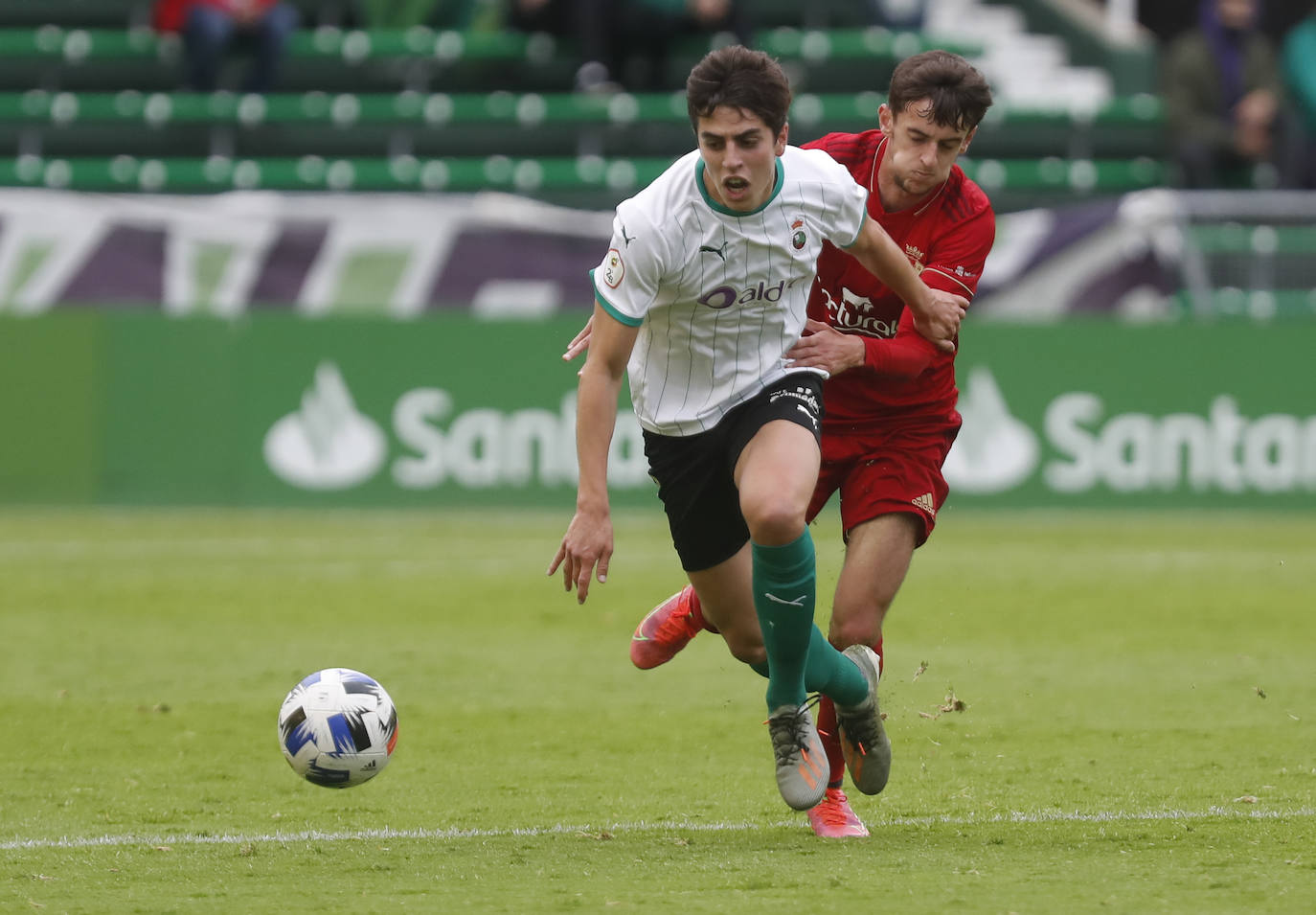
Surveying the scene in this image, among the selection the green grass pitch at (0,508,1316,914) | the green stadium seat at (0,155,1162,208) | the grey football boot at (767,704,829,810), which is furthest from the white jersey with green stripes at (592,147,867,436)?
the green stadium seat at (0,155,1162,208)

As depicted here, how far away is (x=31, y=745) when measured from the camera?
701cm

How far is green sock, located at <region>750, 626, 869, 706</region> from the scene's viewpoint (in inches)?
216

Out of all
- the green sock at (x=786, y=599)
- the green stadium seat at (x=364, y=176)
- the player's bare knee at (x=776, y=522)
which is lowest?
the green stadium seat at (x=364, y=176)

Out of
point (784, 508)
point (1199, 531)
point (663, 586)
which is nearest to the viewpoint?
point (784, 508)

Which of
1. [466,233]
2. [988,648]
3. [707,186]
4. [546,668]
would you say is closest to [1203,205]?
[466,233]

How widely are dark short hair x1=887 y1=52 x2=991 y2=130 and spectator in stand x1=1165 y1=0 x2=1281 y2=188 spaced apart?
42.1ft

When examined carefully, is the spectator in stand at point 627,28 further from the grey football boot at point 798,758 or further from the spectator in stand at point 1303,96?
the grey football boot at point 798,758

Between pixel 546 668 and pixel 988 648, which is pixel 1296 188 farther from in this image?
pixel 546 668

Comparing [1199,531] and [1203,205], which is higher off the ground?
[1203,205]

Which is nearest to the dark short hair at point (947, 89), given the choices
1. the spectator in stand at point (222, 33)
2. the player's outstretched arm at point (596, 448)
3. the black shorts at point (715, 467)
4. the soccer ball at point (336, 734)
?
the black shorts at point (715, 467)

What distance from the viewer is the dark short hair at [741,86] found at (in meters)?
5.14

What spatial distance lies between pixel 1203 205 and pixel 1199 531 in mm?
2801

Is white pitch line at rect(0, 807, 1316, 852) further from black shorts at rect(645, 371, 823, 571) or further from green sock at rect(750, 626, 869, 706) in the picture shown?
black shorts at rect(645, 371, 823, 571)

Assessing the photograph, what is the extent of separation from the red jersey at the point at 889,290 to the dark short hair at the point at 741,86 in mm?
855
